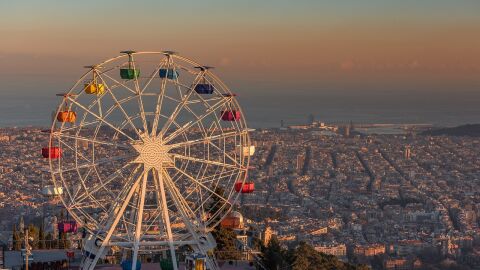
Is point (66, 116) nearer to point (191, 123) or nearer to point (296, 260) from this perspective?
point (191, 123)

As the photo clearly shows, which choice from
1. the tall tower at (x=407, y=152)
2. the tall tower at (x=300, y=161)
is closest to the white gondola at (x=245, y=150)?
the tall tower at (x=300, y=161)

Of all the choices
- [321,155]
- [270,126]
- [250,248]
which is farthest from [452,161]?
[250,248]

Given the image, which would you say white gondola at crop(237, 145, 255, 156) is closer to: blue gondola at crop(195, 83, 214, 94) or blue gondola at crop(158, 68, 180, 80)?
blue gondola at crop(195, 83, 214, 94)

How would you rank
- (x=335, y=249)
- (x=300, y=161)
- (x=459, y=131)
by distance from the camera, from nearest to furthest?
(x=335, y=249)
(x=300, y=161)
(x=459, y=131)

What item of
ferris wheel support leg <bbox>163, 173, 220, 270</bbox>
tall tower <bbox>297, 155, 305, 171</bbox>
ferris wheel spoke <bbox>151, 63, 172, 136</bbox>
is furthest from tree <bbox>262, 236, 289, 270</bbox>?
tall tower <bbox>297, 155, 305, 171</bbox>

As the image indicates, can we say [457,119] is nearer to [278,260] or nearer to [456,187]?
[456,187]

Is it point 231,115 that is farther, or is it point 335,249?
point 335,249

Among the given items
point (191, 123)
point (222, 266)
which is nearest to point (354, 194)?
point (222, 266)

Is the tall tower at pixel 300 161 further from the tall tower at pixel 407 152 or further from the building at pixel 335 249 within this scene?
the building at pixel 335 249
